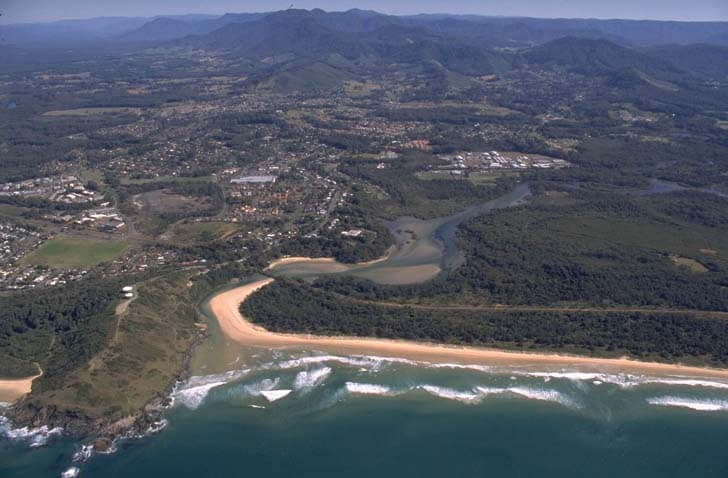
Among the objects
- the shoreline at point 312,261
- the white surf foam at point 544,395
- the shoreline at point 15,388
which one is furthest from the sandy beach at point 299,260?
the white surf foam at point 544,395

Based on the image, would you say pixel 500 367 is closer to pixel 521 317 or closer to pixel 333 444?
pixel 521 317

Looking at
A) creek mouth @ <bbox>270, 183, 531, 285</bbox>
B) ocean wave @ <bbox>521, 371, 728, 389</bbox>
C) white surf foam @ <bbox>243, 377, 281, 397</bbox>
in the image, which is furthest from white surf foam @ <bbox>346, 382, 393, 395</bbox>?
creek mouth @ <bbox>270, 183, 531, 285</bbox>

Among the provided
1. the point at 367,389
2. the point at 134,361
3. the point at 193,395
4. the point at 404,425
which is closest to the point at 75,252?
the point at 134,361

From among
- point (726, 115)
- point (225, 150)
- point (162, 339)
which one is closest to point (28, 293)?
point (162, 339)

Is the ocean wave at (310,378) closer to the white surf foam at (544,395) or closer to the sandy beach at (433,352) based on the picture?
the sandy beach at (433,352)

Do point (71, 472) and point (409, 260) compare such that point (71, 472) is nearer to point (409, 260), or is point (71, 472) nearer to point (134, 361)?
point (134, 361)
